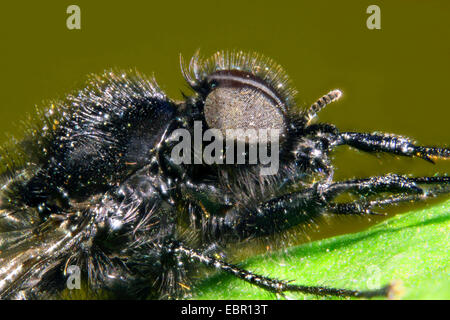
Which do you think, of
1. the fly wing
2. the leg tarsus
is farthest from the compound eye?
the fly wing

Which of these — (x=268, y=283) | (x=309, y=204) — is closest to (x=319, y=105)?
(x=309, y=204)

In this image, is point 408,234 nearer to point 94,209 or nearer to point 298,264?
point 298,264

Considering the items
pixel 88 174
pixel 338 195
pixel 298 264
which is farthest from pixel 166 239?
pixel 338 195

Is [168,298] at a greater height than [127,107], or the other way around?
[127,107]

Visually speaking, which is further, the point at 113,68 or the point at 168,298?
the point at 113,68

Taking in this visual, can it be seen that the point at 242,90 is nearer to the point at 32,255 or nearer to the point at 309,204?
the point at 309,204

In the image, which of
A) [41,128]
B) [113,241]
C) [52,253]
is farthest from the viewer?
[41,128]

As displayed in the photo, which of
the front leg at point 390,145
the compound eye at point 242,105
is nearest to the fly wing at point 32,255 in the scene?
the compound eye at point 242,105
